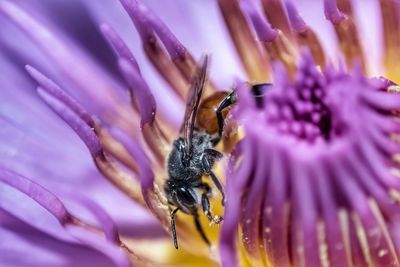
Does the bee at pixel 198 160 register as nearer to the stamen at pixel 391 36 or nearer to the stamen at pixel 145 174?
the stamen at pixel 145 174

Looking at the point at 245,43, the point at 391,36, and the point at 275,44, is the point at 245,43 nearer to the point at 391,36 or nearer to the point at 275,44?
the point at 275,44

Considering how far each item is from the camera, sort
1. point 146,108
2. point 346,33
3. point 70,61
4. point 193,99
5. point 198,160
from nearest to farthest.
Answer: point 193,99 → point 198,160 → point 146,108 → point 346,33 → point 70,61

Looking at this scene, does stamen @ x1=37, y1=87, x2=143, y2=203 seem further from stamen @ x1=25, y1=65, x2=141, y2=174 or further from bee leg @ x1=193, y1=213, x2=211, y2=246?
bee leg @ x1=193, y1=213, x2=211, y2=246

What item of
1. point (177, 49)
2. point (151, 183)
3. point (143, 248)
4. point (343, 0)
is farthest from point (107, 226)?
point (343, 0)

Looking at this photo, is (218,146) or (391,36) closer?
(218,146)

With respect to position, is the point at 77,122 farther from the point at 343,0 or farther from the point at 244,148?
the point at 343,0

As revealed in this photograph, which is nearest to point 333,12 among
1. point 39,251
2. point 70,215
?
point 70,215

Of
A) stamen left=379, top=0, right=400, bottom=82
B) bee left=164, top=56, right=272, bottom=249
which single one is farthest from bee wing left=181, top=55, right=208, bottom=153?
stamen left=379, top=0, right=400, bottom=82
